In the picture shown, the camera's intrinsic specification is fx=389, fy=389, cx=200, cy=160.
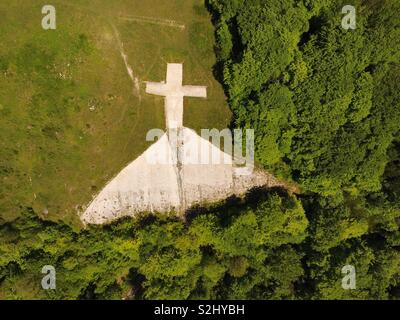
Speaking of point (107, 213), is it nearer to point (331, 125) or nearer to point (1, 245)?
point (1, 245)

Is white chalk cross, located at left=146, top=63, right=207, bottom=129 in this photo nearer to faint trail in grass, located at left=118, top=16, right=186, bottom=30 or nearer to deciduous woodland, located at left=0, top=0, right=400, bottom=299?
deciduous woodland, located at left=0, top=0, right=400, bottom=299

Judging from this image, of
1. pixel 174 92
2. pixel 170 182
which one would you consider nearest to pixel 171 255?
pixel 170 182

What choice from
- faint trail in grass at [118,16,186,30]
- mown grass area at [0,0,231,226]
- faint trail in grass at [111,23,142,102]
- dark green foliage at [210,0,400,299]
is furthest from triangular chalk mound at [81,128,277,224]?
faint trail in grass at [118,16,186,30]

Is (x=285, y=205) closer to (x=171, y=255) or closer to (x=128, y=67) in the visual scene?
(x=171, y=255)

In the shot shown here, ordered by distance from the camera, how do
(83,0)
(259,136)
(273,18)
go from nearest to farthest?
1. (273,18)
2. (259,136)
3. (83,0)

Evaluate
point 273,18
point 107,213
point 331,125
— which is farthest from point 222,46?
point 107,213

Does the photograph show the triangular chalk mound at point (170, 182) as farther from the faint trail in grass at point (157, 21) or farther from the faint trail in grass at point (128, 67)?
the faint trail in grass at point (157, 21)
